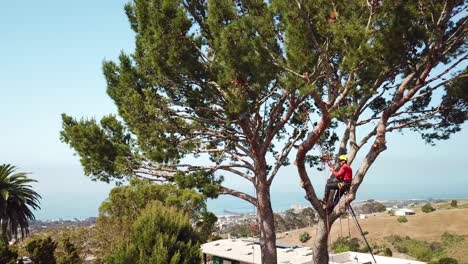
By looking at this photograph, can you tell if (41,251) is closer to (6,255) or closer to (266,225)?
(6,255)

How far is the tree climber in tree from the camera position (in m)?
9.33

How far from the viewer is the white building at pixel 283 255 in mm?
19364

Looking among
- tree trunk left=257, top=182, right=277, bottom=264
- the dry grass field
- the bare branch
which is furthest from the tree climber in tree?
the dry grass field

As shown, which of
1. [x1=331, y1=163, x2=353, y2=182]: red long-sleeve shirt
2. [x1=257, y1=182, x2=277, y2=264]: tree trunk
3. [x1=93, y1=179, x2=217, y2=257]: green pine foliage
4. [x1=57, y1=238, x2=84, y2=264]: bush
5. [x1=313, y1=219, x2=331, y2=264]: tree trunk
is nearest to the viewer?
[x1=331, y1=163, x2=353, y2=182]: red long-sleeve shirt

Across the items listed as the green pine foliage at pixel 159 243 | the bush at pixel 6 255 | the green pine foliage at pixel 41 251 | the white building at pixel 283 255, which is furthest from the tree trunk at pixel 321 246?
the green pine foliage at pixel 41 251

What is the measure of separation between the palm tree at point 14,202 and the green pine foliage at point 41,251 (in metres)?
2.09

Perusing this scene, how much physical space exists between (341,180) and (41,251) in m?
17.3

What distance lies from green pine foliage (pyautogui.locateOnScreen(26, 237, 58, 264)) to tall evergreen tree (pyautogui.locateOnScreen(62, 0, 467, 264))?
9044 millimetres

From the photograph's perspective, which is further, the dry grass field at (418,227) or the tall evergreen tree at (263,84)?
the dry grass field at (418,227)

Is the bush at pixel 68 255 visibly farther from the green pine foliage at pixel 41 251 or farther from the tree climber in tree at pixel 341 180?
the tree climber in tree at pixel 341 180

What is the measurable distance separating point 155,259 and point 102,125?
544cm

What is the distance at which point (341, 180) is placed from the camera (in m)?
9.46

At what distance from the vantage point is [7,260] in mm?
18219

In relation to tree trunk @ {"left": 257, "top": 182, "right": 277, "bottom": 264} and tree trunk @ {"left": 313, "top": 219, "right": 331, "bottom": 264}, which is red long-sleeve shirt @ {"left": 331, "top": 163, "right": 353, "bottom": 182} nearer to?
tree trunk @ {"left": 313, "top": 219, "right": 331, "bottom": 264}
